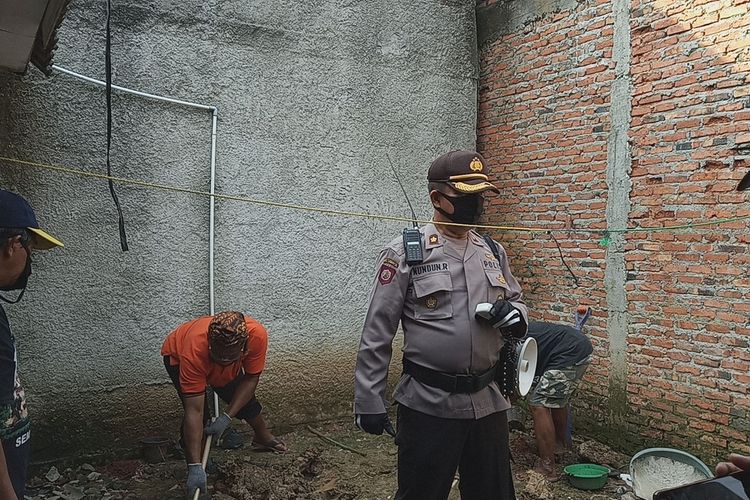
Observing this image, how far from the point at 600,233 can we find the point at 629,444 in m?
1.74

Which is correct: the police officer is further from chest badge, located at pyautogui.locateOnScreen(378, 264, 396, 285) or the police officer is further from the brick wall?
the brick wall

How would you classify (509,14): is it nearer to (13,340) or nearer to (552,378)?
(552,378)

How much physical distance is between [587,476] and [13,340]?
12.5 feet

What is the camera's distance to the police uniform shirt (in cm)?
285

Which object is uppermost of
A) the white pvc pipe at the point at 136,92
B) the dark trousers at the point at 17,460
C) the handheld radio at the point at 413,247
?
the white pvc pipe at the point at 136,92

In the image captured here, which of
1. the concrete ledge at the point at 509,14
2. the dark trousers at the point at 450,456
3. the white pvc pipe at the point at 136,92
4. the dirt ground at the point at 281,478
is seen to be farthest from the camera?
the concrete ledge at the point at 509,14

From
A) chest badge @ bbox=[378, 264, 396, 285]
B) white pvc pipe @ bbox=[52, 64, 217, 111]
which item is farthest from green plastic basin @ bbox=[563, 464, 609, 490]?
white pvc pipe @ bbox=[52, 64, 217, 111]

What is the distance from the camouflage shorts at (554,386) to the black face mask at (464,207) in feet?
7.20

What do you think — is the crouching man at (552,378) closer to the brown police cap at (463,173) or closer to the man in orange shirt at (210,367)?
the man in orange shirt at (210,367)

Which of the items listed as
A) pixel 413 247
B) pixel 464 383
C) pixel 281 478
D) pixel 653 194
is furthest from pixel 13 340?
pixel 653 194

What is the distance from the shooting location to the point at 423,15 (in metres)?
6.09

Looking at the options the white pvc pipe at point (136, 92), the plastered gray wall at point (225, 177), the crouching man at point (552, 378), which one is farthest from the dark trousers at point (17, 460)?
the crouching man at point (552, 378)

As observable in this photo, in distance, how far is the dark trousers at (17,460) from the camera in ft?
6.76

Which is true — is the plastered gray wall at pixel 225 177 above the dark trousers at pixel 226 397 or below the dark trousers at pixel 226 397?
above
